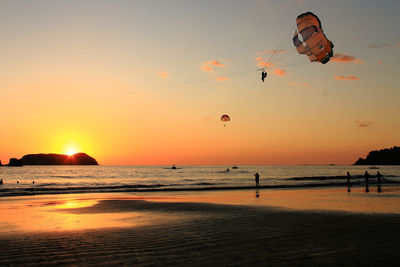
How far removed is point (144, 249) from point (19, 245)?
4.51 meters

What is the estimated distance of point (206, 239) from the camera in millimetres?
12984

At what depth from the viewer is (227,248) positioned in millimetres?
11492

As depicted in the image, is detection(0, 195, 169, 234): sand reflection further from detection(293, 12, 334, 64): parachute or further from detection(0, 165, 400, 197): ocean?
detection(0, 165, 400, 197): ocean

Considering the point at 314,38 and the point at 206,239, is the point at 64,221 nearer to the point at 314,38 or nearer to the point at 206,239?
the point at 206,239

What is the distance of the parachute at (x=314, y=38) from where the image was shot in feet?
Answer: 75.4

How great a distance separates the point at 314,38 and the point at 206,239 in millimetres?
16223

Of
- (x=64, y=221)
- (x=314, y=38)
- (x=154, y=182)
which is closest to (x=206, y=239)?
(x=64, y=221)

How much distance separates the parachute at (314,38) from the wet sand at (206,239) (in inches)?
411

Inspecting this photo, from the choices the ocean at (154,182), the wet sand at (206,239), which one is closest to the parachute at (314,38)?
the wet sand at (206,239)

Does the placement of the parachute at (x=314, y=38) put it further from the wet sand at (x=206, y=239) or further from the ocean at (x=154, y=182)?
the ocean at (x=154, y=182)

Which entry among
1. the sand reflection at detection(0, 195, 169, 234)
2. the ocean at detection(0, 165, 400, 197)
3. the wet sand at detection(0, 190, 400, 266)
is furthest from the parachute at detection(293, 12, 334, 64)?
Result: the ocean at detection(0, 165, 400, 197)

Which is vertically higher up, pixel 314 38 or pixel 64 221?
pixel 314 38

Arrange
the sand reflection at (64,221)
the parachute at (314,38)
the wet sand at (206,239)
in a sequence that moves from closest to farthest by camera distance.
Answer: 1. the wet sand at (206,239)
2. the sand reflection at (64,221)
3. the parachute at (314,38)

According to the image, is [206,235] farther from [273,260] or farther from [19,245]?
[19,245]
